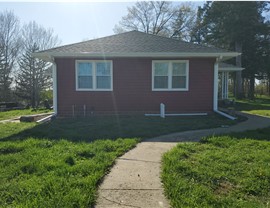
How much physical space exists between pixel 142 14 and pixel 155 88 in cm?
2856

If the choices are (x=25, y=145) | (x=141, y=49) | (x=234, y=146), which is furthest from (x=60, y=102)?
(x=234, y=146)

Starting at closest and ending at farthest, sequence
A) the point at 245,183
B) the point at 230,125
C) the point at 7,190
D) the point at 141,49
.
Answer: the point at 7,190 → the point at 245,183 → the point at 230,125 → the point at 141,49

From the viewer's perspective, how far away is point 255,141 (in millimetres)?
5949

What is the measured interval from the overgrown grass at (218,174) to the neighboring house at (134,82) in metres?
5.40

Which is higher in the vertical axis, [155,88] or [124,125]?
[155,88]

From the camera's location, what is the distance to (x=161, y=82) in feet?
36.4

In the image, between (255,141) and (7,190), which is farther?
(255,141)

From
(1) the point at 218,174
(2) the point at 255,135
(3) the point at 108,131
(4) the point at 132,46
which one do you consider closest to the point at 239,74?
(4) the point at 132,46

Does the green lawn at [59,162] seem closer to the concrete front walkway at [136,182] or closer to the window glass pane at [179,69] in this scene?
the concrete front walkway at [136,182]

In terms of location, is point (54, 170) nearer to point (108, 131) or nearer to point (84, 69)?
point (108, 131)

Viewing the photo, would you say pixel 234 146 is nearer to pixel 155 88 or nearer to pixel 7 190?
pixel 7 190

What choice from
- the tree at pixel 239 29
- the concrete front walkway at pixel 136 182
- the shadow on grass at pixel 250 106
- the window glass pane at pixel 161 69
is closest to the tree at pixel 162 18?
the tree at pixel 239 29

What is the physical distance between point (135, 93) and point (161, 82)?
4.19 ft

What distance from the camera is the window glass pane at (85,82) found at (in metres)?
10.9
